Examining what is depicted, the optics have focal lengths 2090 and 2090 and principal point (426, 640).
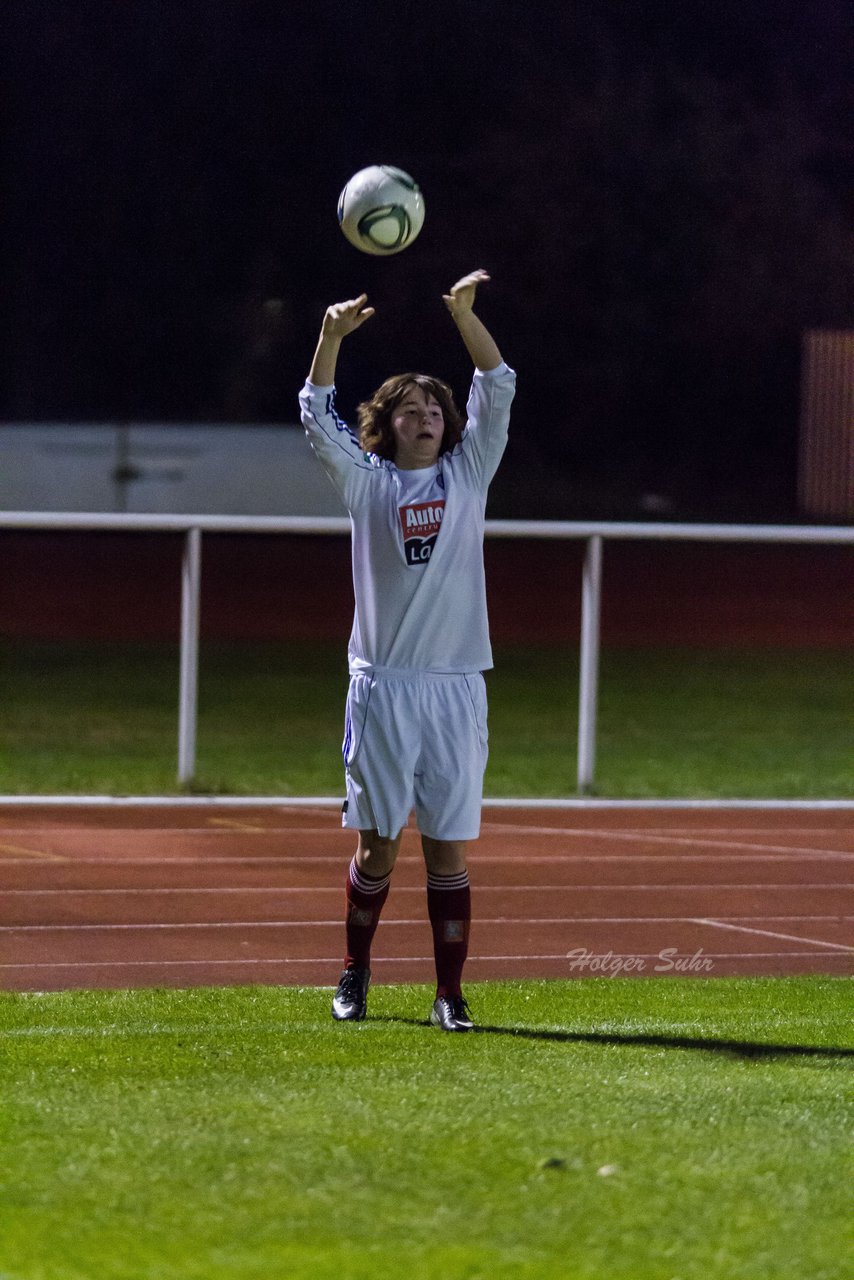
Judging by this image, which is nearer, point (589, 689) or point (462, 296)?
point (462, 296)

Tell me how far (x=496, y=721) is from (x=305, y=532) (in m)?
5.06

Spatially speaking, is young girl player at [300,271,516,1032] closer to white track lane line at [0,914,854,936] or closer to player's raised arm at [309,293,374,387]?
player's raised arm at [309,293,374,387]

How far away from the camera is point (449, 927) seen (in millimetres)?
5871

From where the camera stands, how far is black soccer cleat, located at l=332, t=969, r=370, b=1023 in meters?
5.91

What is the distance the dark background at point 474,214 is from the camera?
128 ft

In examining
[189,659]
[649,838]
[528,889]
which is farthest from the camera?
[189,659]

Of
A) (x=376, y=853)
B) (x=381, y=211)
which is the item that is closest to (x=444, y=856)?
(x=376, y=853)

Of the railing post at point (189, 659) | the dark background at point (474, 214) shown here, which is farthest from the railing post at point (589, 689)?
the dark background at point (474, 214)

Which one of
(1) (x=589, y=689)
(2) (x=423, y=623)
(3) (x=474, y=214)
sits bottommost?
(1) (x=589, y=689)

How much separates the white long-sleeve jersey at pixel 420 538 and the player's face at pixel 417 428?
5cm

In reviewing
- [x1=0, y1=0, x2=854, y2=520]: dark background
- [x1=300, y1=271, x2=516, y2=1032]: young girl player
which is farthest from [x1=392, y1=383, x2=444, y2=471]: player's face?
[x1=0, y1=0, x2=854, y2=520]: dark background

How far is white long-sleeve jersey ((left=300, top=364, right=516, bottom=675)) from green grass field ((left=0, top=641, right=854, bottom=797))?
5.50 m

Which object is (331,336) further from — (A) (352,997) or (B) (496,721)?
(B) (496,721)

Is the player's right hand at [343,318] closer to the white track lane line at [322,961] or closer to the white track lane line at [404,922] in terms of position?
the white track lane line at [322,961]
